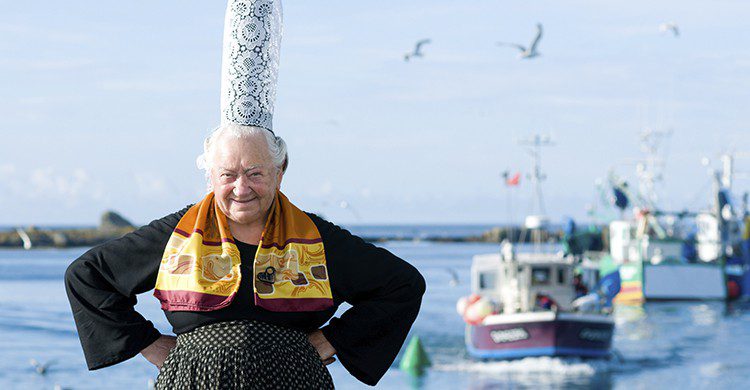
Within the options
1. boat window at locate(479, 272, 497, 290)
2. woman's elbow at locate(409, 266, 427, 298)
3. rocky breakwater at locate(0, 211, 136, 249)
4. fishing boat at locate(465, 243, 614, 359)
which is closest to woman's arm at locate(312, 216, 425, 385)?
woman's elbow at locate(409, 266, 427, 298)

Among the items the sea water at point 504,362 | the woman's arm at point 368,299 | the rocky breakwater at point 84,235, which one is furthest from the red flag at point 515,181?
the rocky breakwater at point 84,235

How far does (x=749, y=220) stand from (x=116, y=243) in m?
49.3

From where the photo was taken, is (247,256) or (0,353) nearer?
(247,256)

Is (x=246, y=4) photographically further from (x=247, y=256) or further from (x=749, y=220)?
(x=749, y=220)

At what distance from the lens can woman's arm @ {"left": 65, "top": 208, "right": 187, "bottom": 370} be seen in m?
3.27

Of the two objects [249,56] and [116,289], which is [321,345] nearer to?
[116,289]

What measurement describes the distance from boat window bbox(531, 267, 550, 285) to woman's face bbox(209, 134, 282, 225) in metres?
19.1

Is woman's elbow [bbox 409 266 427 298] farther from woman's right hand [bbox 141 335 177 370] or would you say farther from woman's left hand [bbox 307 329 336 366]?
woman's right hand [bbox 141 335 177 370]

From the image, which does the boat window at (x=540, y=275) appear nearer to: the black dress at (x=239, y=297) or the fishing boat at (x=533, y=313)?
the fishing boat at (x=533, y=313)

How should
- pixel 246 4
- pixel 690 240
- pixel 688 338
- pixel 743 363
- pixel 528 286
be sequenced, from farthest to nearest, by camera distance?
pixel 690 240 → pixel 688 338 → pixel 743 363 → pixel 528 286 → pixel 246 4

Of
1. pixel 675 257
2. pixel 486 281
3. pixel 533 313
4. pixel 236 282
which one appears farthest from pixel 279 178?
pixel 675 257

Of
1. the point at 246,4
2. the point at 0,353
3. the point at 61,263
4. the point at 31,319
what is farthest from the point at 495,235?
the point at 246,4

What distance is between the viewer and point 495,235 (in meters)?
129

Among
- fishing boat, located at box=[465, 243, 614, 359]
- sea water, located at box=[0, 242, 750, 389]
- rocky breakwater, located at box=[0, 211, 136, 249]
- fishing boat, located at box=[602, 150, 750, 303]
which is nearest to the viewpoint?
fishing boat, located at box=[465, 243, 614, 359]
